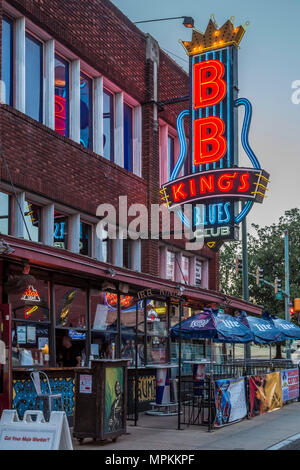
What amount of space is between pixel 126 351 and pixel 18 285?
576cm

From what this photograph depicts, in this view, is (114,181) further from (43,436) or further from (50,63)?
(43,436)

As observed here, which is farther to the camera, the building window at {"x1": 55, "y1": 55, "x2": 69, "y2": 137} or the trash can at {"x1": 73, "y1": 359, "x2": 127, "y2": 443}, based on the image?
the building window at {"x1": 55, "y1": 55, "x2": 69, "y2": 137}

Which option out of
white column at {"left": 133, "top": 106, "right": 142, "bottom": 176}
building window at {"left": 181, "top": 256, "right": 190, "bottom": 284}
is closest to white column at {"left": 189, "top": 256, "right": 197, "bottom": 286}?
building window at {"left": 181, "top": 256, "right": 190, "bottom": 284}

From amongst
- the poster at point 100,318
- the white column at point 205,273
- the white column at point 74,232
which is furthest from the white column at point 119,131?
the white column at point 205,273

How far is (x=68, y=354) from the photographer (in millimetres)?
14688

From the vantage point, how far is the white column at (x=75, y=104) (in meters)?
16.9

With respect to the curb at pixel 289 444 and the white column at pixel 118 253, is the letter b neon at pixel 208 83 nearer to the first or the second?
the white column at pixel 118 253

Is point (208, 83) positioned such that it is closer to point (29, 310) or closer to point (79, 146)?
point (79, 146)

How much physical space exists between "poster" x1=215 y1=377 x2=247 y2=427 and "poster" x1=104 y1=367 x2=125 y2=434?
2.54 m

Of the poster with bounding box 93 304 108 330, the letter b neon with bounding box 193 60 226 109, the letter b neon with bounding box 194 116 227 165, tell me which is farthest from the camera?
the letter b neon with bounding box 193 60 226 109

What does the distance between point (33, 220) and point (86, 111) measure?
3.90m

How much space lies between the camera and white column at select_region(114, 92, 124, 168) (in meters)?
19.1

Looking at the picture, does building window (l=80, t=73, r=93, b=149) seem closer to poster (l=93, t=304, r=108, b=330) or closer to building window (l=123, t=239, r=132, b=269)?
building window (l=123, t=239, r=132, b=269)

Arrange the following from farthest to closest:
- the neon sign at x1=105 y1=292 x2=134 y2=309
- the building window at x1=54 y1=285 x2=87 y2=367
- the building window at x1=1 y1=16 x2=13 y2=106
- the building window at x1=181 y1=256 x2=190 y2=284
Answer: the building window at x1=181 y1=256 x2=190 y2=284, the neon sign at x1=105 y1=292 x2=134 y2=309, the building window at x1=1 y1=16 x2=13 y2=106, the building window at x1=54 y1=285 x2=87 y2=367
